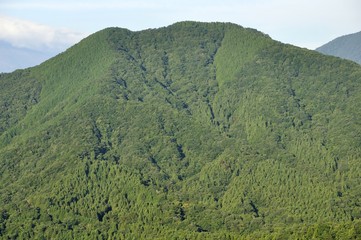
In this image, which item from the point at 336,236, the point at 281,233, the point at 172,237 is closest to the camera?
the point at 336,236

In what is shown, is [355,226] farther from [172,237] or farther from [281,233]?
[172,237]

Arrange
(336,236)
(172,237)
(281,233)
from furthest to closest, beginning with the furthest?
1. (172,237)
2. (281,233)
3. (336,236)

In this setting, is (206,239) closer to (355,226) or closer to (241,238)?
(241,238)

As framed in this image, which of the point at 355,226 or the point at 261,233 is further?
the point at 261,233

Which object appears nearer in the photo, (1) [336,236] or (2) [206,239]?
(1) [336,236]

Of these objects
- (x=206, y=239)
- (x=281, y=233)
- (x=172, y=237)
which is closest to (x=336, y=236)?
(x=281, y=233)

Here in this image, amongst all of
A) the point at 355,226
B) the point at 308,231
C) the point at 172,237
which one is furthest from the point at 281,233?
the point at 172,237

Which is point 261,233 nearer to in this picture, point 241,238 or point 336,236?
point 241,238
